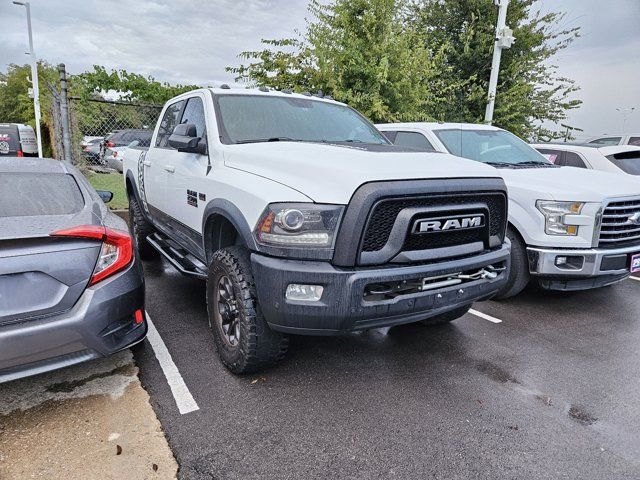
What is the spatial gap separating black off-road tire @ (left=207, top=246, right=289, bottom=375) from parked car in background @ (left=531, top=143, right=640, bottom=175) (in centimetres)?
592

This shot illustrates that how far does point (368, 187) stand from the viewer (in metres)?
2.49

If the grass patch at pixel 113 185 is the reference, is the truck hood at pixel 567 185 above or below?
above

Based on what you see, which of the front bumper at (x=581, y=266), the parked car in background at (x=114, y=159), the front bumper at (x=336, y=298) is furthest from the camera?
the parked car in background at (x=114, y=159)

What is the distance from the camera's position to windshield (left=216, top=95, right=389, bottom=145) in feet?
12.0

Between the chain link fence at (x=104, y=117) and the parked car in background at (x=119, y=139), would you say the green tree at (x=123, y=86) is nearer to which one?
the chain link fence at (x=104, y=117)

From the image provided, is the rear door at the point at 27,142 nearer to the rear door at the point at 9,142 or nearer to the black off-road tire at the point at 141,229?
the rear door at the point at 9,142

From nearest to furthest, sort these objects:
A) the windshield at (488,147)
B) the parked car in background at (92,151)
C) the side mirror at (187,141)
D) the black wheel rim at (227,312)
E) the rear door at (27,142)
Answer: the black wheel rim at (227,312) → the side mirror at (187,141) → the windshield at (488,147) → the parked car in background at (92,151) → the rear door at (27,142)

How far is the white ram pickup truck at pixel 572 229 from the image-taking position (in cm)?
421

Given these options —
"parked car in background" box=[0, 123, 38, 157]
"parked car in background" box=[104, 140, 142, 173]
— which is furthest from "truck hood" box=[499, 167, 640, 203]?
"parked car in background" box=[0, 123, 38, 157]

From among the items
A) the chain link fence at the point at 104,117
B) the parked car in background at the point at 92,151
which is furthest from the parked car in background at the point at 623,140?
the parked car in background at the point at 92,151

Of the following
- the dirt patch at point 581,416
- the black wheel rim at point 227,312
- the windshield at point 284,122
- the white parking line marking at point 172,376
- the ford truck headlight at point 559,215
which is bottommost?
the white parking line marking at point 172,376

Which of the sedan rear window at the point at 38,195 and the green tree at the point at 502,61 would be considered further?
the green tree at the point at 502,61

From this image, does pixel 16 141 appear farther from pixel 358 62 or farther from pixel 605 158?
pixel 605 158

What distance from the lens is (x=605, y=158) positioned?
649 cm
